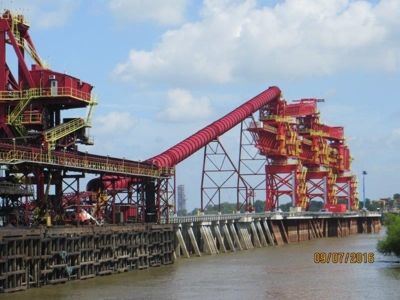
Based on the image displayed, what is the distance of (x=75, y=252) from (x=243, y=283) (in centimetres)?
1008

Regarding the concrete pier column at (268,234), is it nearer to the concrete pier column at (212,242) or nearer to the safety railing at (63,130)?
the concrete pier column at (212,242)

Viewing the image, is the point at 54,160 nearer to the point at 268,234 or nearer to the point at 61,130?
the point at 61,130

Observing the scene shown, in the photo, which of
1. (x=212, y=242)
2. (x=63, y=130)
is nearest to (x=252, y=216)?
(x=212, y=242)

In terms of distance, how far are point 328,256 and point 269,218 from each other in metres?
26.9

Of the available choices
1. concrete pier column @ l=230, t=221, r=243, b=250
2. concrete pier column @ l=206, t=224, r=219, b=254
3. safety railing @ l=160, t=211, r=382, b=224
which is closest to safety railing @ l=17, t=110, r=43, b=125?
safety railing @ l=160, t=211, r=382, b=224

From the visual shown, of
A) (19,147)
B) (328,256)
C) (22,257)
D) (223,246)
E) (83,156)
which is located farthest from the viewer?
(223,246)

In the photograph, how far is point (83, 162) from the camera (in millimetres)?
54719

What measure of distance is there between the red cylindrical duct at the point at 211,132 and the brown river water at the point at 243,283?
16.5 m

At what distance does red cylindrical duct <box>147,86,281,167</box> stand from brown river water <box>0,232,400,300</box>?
54.2ft

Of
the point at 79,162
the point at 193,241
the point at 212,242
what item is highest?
the point at 79,162

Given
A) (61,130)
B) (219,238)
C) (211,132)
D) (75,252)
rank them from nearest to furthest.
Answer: (75,252), (61,130), (219,238), (211,132)

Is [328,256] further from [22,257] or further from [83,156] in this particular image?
[22,257]

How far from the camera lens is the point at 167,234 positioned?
62906 mm

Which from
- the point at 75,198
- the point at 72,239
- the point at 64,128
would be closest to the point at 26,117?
the point at 64,128
